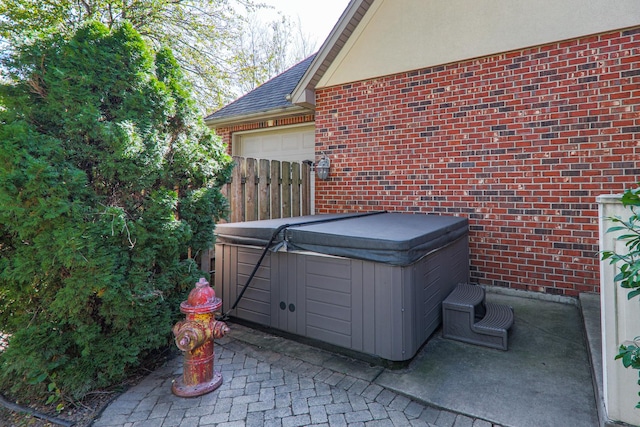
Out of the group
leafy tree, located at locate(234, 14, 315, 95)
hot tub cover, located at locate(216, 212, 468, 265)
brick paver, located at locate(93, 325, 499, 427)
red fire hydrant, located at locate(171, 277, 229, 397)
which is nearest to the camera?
brick paver, located at locate(93, 325, 499, 427)

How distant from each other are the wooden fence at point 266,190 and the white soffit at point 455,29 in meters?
1.60

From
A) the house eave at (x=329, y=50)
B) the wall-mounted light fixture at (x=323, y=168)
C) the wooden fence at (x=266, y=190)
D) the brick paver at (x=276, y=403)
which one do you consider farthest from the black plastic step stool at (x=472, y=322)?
the house eave at (x=329, y=50)

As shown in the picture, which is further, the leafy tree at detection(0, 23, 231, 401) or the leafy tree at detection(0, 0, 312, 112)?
the leafy tree at detection(0, 0, 312, 112)

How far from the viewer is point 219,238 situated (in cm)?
345

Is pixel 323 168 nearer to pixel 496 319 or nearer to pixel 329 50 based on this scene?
pixel 329 50

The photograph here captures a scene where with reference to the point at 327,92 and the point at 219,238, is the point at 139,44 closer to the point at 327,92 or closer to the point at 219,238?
the point at 219,238

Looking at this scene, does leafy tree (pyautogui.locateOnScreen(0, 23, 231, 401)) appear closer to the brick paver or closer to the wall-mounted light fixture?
the brick paver

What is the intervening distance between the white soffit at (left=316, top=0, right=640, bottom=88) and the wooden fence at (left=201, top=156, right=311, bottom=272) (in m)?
1.60

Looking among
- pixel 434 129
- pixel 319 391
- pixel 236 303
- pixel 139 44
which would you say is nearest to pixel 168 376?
pixel 236 303

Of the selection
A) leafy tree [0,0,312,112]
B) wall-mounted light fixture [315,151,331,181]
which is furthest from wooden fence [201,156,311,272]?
leafy tree [0,0,312,112]

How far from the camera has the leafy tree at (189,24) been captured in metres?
7.19

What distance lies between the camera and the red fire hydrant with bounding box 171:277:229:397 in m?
2.25

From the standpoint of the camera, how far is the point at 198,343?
2.27 meters

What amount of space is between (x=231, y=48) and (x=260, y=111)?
16.9ft
